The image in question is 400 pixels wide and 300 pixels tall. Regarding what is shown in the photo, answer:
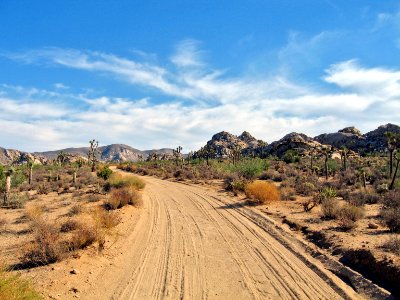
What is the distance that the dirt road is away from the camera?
950 cm

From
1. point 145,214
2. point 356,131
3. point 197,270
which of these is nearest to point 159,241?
point 197,270

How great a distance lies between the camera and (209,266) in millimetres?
11516

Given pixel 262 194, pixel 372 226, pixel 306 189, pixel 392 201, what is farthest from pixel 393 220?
pixel 306 189

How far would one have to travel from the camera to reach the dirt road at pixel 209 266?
9.50 meters

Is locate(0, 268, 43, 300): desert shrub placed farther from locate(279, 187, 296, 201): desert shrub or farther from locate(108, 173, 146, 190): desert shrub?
locate(108, 173, 146, 190): desert shrub

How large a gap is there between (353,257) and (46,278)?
922cm

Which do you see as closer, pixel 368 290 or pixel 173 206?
pixel 368 290

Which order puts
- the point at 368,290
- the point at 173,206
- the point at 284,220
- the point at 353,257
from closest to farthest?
the point at 368,290, the point at 353,257, the point at 284,220, the point at 173,206

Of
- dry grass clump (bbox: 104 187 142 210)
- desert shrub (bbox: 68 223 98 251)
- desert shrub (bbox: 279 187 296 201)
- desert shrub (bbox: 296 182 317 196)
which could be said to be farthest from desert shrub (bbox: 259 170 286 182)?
desert shrub (bbox: 68 223 98 251)

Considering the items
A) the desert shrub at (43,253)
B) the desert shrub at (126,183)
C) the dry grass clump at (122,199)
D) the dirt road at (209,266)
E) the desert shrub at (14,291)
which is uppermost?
the desert shrub at (126,183)

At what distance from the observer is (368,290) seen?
9719 mm

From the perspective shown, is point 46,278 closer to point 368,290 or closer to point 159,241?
point 159,241

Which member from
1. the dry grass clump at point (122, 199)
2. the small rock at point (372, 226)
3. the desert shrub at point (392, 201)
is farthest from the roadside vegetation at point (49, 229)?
Answer: the desert shrub at point (392, 201)

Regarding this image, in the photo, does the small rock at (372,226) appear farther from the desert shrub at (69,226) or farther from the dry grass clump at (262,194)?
the desert shrub at (69,226)
